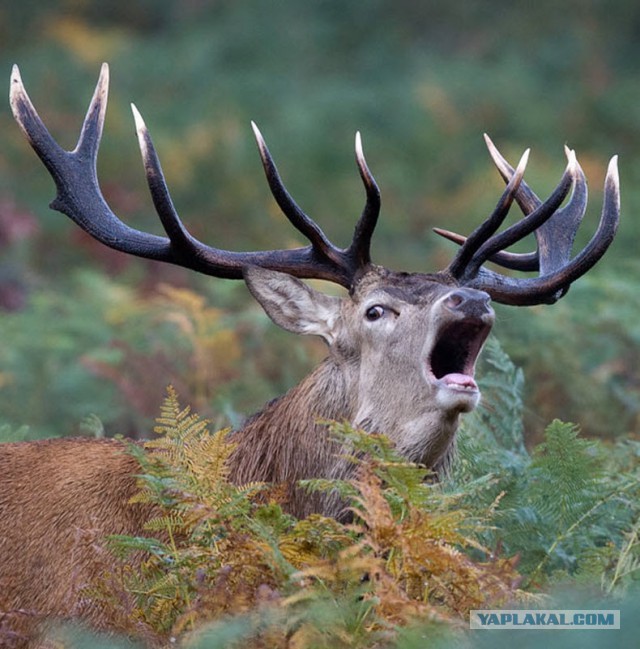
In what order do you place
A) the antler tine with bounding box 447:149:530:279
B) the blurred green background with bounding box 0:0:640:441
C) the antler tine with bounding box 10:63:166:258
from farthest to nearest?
the blurred green background with bounding box 0:0:640:441
the antler tine with bounding box 10:63:166:258
the antler tine with bounding box 447:149:530:279

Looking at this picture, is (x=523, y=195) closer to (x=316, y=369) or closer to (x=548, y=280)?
(x=548, y=280)

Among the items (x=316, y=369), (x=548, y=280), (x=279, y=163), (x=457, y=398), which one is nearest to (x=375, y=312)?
(x=316, y=369)

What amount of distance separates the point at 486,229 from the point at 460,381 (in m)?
0.71

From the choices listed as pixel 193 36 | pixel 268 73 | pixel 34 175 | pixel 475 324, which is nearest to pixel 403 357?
pixel 475 324

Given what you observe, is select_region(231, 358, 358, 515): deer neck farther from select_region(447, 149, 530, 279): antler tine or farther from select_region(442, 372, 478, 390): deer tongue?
select_region(447, 149, 530, 279): antler tine

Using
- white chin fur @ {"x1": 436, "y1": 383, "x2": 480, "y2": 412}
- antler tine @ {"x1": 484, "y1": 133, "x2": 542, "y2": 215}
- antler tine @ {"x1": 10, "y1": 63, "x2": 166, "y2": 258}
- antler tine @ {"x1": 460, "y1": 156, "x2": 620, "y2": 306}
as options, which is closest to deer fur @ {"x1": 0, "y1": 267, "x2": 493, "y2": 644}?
white chin fur @ {"x1": 436, "y1": 383, "x2": 480, "y2": 412}

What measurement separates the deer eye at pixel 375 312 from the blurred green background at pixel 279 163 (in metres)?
1.85

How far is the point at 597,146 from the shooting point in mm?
20750

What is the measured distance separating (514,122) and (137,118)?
1554 cm

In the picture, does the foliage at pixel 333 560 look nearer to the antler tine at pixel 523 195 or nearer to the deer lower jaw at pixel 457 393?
the deer lower jaw at pixel 457 393

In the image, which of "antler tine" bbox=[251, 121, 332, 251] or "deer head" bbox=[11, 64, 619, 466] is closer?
"deer head" bbox=[11, 64, 619, 466]

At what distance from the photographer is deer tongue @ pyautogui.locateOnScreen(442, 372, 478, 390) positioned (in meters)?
5.62

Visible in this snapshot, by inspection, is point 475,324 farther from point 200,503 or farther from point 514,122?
point 514,122

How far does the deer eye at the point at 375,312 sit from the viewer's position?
603cm
